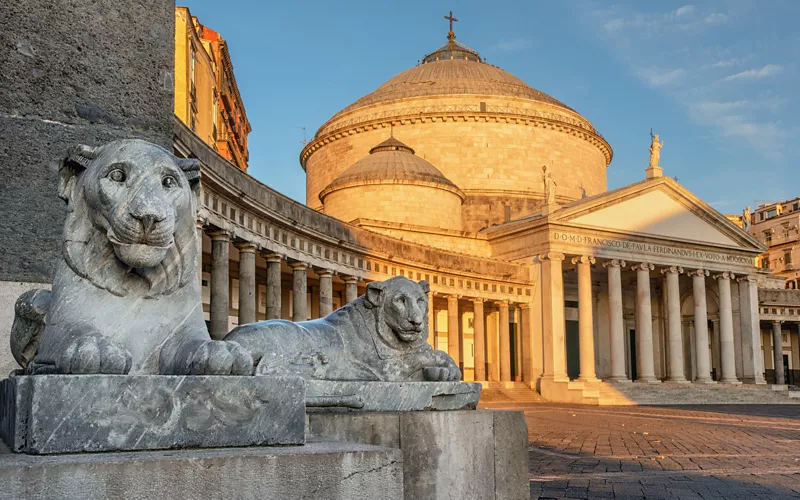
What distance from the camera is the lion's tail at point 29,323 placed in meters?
3.82

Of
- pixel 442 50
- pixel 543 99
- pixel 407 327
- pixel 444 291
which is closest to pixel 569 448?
pixel 407 327

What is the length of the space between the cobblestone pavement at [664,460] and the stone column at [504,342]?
18.9m

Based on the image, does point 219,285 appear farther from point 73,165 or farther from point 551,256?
point 551,256

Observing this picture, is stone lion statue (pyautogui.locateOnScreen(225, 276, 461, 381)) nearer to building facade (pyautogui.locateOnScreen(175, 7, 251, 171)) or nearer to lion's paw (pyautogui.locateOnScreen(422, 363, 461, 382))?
lion's paw (pyautogui.locateOnScreen(422, 363, 461, 382))

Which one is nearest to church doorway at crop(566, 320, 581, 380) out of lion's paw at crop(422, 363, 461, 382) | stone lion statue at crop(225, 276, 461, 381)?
stone lion statue at crop(225, 276, 461, 381)

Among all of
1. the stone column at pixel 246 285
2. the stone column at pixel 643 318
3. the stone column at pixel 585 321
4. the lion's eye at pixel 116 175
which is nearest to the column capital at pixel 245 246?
the stone column at pixel 246 285

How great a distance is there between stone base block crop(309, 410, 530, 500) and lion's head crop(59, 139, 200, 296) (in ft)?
3.66

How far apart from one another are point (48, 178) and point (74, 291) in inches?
87.4

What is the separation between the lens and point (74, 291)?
3.47 metres

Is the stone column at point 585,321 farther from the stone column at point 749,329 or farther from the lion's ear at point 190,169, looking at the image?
the lion's ear at point 190,169

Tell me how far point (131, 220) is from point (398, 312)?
6.79 feet

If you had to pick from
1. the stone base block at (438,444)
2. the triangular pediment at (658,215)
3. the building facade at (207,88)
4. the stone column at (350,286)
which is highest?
the building facade at (207,88)

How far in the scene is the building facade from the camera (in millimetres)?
34812

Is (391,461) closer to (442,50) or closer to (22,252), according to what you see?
(22,252)
